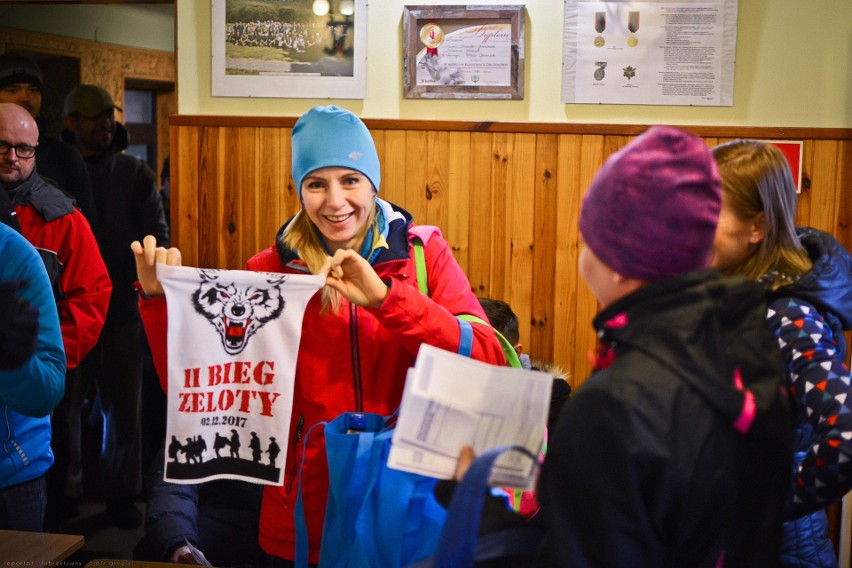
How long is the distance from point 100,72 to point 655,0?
4710 mm

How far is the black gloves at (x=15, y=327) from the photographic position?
5.83 ft

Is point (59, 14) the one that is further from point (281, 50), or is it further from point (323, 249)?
point (323, 249)

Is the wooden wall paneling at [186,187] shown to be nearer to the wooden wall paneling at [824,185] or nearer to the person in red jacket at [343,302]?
the person in red jacket at [343,302]

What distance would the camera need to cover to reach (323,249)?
1.90 meters


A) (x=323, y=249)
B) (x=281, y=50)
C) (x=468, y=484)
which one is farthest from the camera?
(x=281, y=50)

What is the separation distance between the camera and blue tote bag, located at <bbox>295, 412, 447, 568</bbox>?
1.50 metres

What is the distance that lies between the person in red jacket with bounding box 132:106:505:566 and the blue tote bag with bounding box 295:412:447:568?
165mm

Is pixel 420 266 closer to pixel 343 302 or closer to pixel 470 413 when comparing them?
pixel 343 302

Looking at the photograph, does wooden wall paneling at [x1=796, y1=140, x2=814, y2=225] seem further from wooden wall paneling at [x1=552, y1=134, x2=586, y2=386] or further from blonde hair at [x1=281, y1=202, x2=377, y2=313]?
blonde hair at [x1=281, y1=202, x2=377, y2=313]

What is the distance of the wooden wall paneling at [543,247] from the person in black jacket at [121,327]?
1.90m

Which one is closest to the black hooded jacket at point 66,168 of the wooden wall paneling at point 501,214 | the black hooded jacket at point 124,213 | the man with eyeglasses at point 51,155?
the man with eyeglasses at point 51,155

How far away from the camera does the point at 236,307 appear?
69.2 inches

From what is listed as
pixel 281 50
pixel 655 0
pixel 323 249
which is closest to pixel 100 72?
pixel 281 50

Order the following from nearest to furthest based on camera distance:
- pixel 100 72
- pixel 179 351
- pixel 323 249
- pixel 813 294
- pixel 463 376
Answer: pixel 463 376, pixel 813 294, pixel 179 351, pixel 323 249, pixel 100 72
